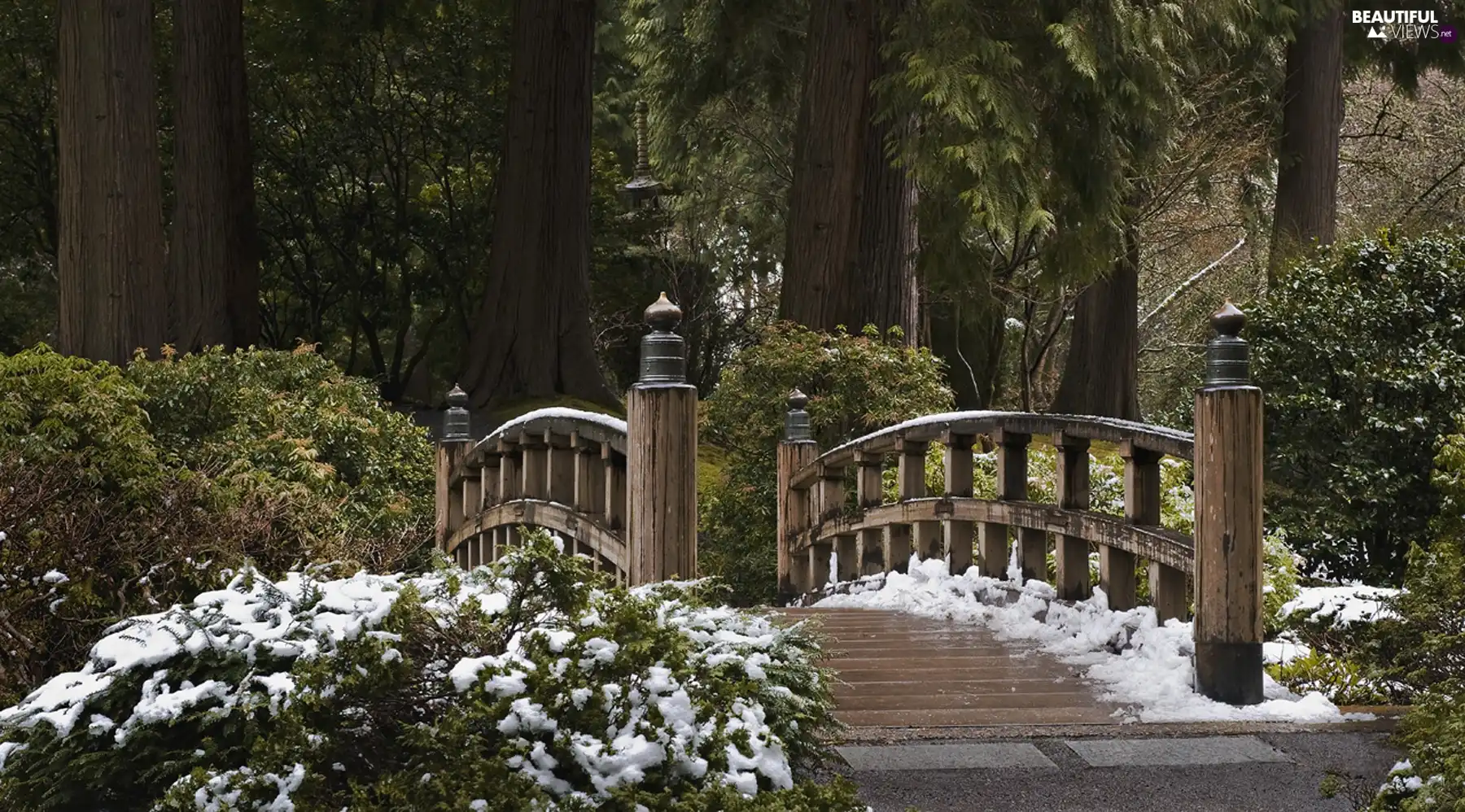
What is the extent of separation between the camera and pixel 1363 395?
11875 mm

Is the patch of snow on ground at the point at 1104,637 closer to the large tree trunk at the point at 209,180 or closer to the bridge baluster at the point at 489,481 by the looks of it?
the bridge baluster at the point at 489,481

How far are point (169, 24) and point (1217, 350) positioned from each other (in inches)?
743

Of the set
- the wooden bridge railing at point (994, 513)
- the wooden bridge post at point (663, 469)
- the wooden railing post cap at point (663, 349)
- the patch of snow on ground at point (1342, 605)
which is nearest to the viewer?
the wooden railing post cap at point (663, 349)

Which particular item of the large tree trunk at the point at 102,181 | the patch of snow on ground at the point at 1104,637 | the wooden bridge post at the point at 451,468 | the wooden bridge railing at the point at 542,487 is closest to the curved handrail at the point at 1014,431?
the patch of snow on ground at the point at 1104,637

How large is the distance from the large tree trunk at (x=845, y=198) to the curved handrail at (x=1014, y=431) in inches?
153

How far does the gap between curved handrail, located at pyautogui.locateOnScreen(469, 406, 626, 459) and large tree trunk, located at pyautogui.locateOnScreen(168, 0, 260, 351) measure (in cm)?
722

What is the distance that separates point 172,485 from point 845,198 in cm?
916

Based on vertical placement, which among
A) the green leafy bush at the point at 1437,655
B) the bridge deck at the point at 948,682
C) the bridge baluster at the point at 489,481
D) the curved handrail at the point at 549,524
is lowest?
the bridge deck at the point at 948,682

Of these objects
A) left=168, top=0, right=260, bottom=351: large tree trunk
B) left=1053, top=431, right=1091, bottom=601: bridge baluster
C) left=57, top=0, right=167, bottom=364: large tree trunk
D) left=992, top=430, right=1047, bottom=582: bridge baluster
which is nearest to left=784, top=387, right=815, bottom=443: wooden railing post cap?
left=992, top=430, right=1047, bottom=582: bridge baluster

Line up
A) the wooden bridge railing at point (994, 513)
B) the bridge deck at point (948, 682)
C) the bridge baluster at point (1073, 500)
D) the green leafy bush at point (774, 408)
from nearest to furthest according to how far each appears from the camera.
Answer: the bridge deck at point (948, 682) → the wooden bridge railing at point (994, 513) → the bridge baluster at point (1073, 500) → the green leafy bush at point (774, 408)

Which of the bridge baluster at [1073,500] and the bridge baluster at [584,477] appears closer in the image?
the bridge baluster at [1073,500]

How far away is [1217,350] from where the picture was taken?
A: 6.44m

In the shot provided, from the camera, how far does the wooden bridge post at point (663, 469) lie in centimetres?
625

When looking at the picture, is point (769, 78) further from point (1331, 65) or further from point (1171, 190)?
point (1331, 65)
